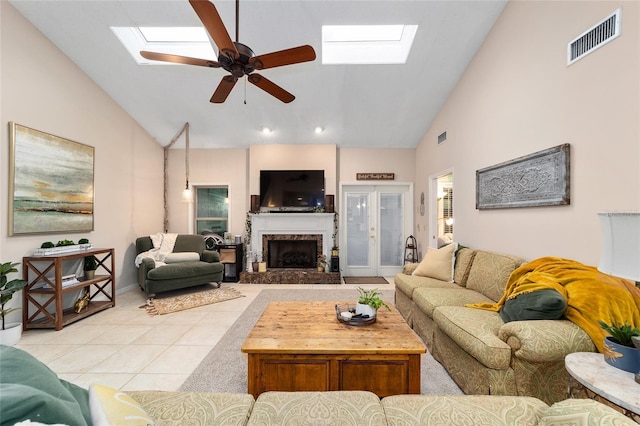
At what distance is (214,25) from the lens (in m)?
1.82

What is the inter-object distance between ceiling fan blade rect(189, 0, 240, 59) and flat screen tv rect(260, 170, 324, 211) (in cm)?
332

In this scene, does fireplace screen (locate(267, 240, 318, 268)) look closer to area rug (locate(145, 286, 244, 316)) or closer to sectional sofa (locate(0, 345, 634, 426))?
area rug (locate(145, 286, 244, 316))

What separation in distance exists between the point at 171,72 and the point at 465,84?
407 cm

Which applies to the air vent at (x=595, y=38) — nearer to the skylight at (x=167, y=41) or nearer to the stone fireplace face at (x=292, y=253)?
the skylight at (x=167, y=41)

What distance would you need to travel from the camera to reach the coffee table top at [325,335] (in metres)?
1.73

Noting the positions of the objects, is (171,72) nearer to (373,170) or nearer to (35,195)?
(35,195)

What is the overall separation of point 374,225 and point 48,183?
5.14m

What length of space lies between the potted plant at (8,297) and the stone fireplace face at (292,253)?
11.2ft

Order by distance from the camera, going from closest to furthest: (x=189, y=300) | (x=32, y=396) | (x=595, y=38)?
(x=32, y=396)
(x=595, y=38)
(x=189, y=300)

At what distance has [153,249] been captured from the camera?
15.1 ft

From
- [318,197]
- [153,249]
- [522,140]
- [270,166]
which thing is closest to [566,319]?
[522,140]

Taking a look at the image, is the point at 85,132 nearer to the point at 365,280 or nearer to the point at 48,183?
the point at 48,183

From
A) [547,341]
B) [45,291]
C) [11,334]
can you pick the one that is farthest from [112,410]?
[45,291]

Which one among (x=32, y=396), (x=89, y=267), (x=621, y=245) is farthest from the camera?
(x=89, y=267)
